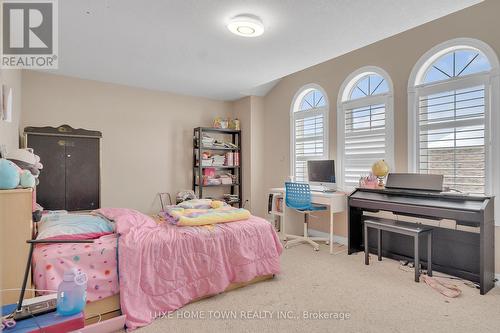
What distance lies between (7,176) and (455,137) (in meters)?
4.03

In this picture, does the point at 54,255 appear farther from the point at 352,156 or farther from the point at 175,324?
the point at 352,156

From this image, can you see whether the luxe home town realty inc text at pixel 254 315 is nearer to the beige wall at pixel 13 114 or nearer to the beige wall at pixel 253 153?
the beige wall at pixel 13 114

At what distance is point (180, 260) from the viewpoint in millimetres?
2256

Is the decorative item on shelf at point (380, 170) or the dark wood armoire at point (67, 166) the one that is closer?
the decorative item on shelf at point (380, 170)

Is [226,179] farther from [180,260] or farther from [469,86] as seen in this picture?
[469,86]

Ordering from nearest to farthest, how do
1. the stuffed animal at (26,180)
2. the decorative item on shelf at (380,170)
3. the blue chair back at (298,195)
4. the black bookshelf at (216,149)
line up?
the stuffed animal at (26,180), the decorative item on shelf at (380,170), the blue chair back at (298,195), the black bookshelf at (216,149)

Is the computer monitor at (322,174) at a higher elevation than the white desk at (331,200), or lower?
higher

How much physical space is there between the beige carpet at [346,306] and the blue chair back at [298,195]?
1000mm

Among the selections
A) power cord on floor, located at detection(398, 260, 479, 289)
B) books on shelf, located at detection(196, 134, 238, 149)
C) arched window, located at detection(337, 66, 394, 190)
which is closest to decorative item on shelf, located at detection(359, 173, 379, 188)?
arched window, located at detection(337, 66, 394, 190)

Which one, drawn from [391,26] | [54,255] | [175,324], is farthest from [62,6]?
[391,26]

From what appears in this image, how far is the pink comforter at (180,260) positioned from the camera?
2039 mm

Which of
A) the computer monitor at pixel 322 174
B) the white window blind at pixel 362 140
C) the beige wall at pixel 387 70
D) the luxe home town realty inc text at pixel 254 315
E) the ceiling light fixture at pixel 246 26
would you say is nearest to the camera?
the luxe home town realty inc text at pixel 254 315

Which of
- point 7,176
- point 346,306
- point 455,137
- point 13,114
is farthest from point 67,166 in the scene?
point 455,137

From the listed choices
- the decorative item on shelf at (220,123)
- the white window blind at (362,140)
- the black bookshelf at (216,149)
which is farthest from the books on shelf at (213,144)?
the white window blind at (362,140)
